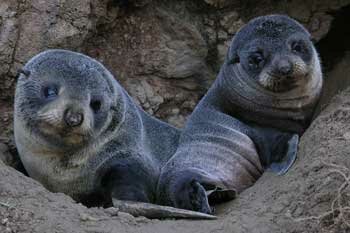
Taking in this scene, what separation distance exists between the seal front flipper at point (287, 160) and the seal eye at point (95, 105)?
129cm

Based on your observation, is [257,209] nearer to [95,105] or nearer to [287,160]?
[287,160]

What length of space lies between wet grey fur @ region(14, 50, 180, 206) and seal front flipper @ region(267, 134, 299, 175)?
907 millimetres

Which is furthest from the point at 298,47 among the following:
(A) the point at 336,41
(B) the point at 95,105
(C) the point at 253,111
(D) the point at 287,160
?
(B) the point at 95,105

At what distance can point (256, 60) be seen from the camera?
21.2ft

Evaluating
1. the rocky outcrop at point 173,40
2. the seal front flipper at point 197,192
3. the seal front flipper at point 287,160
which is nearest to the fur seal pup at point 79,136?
the seal front flipper at point 197,192

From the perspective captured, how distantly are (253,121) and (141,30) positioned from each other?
1734 mm

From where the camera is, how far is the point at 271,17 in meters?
6.56

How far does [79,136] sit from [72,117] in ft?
0.85

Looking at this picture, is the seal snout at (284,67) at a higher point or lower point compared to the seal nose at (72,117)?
lower

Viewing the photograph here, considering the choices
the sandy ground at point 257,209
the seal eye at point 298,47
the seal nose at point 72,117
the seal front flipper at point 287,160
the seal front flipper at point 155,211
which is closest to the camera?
the sandy ground at point 257,209

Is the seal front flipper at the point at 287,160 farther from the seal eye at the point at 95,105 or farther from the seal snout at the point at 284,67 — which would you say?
the seal eye at the point at 95,105

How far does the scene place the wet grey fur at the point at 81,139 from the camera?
5785mm

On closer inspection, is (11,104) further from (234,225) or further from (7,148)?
(234,225)

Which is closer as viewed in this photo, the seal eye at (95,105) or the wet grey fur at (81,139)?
the wet grey fur at (81,139)
